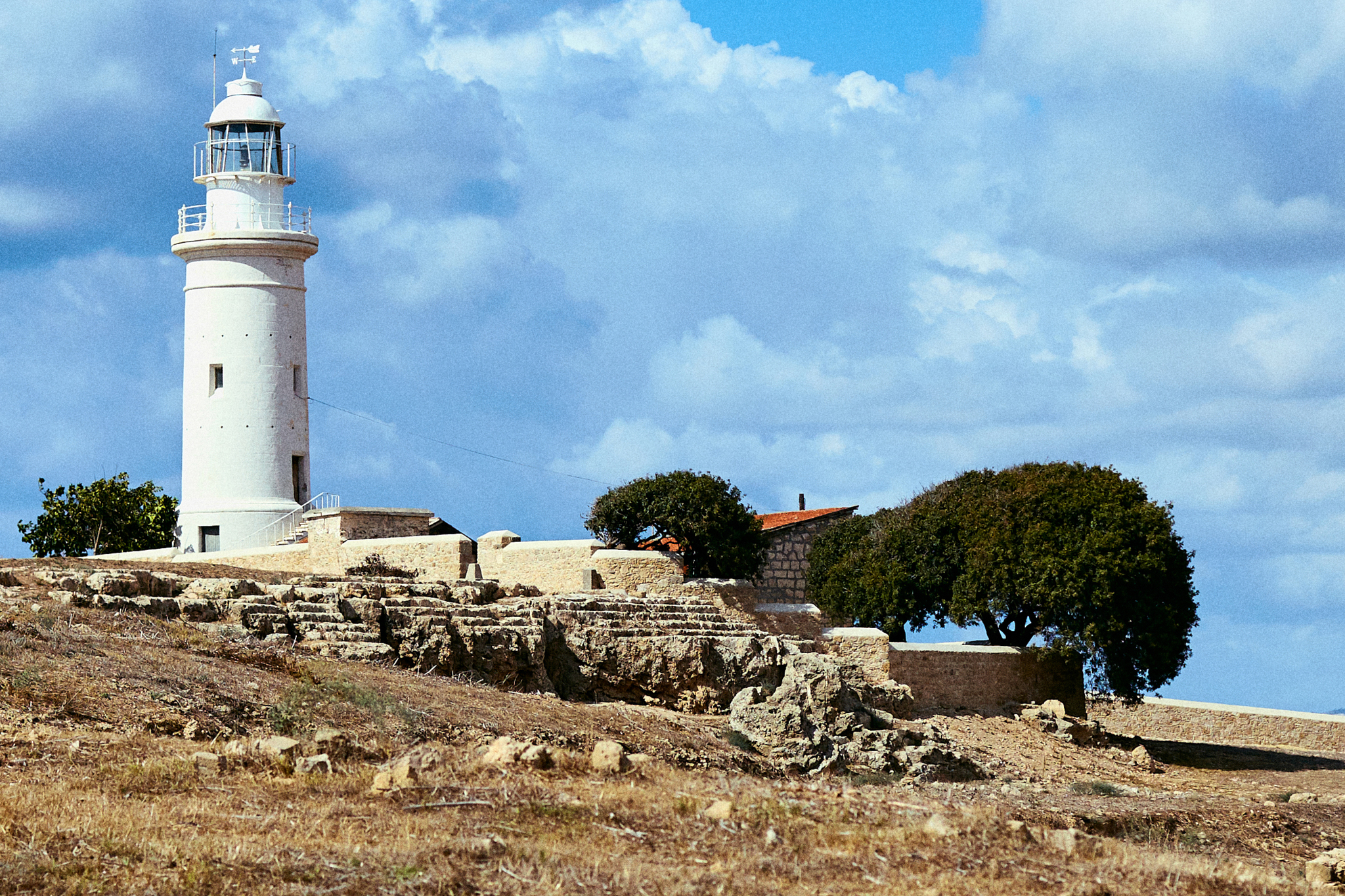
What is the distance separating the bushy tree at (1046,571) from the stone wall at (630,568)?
260 inches

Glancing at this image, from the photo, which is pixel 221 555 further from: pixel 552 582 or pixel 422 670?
pixel 422 670

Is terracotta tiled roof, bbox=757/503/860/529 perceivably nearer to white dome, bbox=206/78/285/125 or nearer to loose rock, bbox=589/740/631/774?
white dome, bbox=206/78/285/125

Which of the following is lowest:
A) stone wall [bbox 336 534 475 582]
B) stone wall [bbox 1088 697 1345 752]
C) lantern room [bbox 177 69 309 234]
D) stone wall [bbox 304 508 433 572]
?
stone wall [bbox 1088 697 1345 752]

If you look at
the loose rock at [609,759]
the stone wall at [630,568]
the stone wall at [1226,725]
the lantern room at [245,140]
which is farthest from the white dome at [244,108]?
the loose rock at [609,759]

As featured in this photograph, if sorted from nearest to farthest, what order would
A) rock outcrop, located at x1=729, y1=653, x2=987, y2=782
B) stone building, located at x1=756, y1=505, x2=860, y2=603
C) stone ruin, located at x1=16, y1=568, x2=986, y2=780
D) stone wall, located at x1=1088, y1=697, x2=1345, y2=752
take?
rock outcrop, located at x1=729, y1=653, x2=987, y2=782 → stone ruin, located at x1=16, y1=568, x2=986, y2=780 → stone wall, located at x1=1088, y1=697, x2=1345, y2=752 → stone building, located at x1=756, y1=505, x2=860, y2=603

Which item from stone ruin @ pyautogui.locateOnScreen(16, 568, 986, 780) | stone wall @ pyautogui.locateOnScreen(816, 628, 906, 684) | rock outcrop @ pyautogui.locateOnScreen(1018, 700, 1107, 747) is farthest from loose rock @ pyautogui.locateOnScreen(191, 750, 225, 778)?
rock outcrop @ pyautogui.locateOnScreen(1018, 700, 1107, 747)

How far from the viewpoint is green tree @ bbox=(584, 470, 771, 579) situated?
113ft

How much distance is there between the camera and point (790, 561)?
40.1 meters

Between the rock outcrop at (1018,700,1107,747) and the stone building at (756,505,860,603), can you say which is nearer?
the rock outcrop at (1018,700,1107,747)

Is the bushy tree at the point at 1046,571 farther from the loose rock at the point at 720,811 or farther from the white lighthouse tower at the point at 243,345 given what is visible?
the loose rock at the point at 720,811

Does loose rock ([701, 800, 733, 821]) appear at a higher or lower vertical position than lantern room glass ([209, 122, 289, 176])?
lower

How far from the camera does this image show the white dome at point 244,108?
35688 mm

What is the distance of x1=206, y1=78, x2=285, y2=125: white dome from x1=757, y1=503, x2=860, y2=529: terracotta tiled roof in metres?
15.3

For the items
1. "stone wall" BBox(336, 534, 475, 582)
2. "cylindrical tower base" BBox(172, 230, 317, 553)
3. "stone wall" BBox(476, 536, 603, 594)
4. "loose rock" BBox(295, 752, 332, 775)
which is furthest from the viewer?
"cylindrical tower base" BBox(172, 230, 317, 553)
